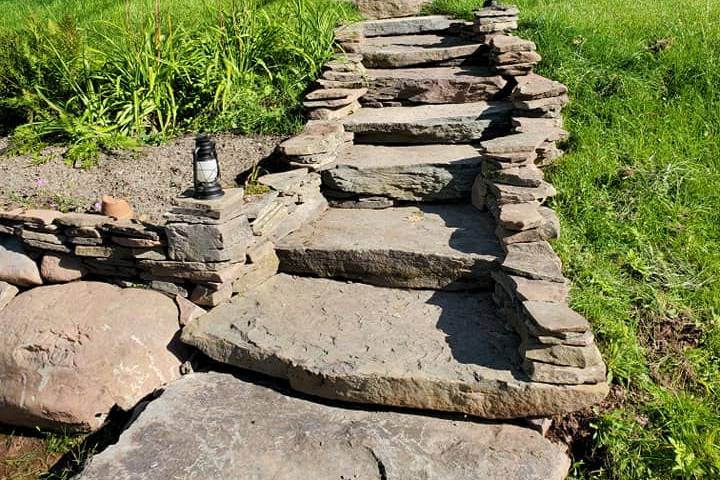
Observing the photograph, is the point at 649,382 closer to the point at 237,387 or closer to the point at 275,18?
the point at 237,387

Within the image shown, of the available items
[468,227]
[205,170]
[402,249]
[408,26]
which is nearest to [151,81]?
[205,170]

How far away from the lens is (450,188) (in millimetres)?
4406

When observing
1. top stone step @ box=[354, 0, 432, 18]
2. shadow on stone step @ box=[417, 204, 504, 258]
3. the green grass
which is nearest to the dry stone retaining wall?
shadow on stone step @ box=[417, 204, 504, 258]

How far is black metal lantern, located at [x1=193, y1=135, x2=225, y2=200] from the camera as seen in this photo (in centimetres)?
338

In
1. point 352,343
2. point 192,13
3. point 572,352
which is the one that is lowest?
point 352,343

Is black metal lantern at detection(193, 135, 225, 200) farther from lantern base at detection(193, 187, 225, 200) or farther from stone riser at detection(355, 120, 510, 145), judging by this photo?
stone riser at detection(355, 120, 510, 145)

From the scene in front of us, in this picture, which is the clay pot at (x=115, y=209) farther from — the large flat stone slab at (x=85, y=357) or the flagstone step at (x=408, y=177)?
the flagstone step at (x=408, y=177)

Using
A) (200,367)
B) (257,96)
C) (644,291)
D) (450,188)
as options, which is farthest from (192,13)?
(644,291)

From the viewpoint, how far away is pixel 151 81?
4.94m

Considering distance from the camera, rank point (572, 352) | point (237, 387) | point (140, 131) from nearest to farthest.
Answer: point (572, 352)
point (237, 387)
point (140, 131)

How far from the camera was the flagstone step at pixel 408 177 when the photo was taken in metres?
4.38

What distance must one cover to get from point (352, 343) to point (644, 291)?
5.15 ft

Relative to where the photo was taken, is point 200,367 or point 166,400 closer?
point 166,400

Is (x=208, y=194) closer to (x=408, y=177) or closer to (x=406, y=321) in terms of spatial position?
(x=406, y=321)
